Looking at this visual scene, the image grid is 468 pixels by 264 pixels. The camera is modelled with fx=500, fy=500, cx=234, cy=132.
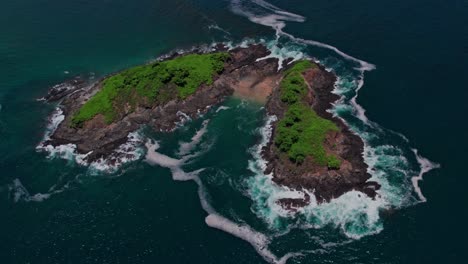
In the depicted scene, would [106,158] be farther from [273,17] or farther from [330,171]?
[273,17]

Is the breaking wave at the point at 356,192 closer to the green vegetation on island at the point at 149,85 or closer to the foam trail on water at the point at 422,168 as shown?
the foam trail on water at the point at 422,168

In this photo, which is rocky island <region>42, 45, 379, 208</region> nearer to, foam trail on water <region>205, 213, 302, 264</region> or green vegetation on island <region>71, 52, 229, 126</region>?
green vegetation on island <region>71, 52, 229, 126</region>

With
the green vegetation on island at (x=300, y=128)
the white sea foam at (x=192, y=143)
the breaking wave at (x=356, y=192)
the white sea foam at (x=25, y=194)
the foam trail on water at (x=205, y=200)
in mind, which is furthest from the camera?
the white sea foam at (x=192, y=143)

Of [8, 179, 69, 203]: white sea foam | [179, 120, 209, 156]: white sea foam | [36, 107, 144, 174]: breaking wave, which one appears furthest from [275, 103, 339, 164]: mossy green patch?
[8, 179, 69, 203]: white sea foam

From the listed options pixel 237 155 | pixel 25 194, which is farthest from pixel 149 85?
pixel 25 194

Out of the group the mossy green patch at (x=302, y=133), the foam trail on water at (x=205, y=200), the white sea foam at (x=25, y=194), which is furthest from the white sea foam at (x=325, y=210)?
the white sea foam at (x=25, y=194)

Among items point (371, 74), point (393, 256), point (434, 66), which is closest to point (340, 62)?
point (371, 74)

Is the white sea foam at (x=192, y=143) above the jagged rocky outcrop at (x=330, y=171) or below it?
below
